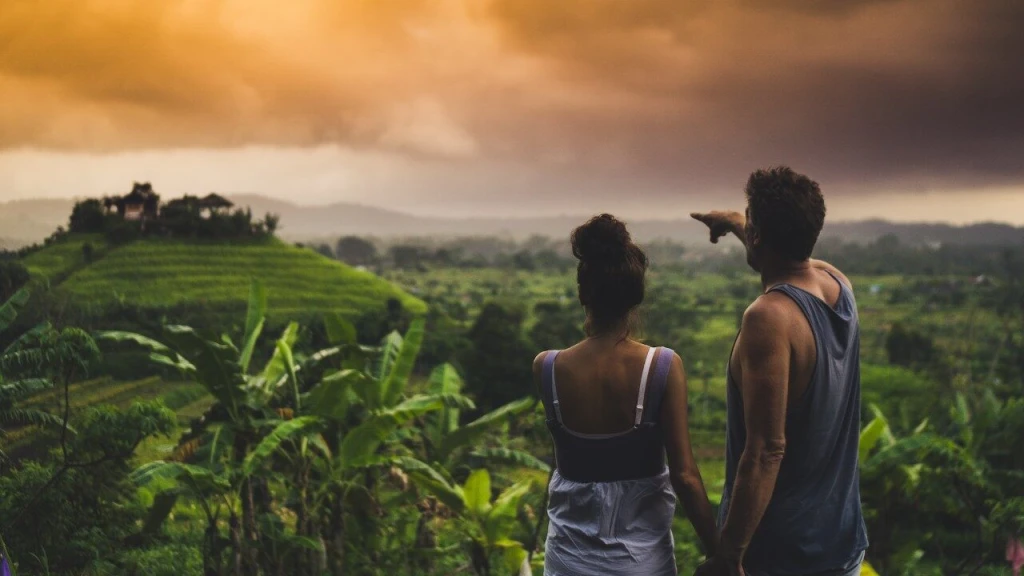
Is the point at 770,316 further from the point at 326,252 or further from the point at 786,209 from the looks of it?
the point at 326,252

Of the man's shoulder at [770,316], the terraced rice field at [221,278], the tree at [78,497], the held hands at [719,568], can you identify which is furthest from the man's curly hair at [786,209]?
the terraced rice field at [221,278]

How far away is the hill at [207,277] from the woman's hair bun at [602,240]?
3.37 metres

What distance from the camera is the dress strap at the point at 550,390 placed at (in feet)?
5.84

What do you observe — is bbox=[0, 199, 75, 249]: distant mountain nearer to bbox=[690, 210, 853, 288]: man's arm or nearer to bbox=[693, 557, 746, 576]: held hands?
bbox=[690, 210, 853, 288]: man's arm

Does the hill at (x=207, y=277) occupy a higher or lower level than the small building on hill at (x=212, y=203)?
lower

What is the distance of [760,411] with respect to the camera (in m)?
1.65

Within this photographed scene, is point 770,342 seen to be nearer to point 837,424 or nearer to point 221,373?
point 837,424

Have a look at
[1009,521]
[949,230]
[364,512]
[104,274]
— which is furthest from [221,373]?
[949,230]

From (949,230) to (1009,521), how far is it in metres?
130

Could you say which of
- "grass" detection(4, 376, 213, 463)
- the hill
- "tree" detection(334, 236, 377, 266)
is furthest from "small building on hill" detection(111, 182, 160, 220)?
"tree" detection(334, 236, 377, 266)

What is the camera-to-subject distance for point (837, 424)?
1737 millimetres

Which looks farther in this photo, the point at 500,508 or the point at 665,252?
the point at 665,252

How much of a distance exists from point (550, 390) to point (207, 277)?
21.7 metres

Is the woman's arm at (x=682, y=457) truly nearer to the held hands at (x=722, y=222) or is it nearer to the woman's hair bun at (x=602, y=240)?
the woman's hair bun at (x=602, y=240)
